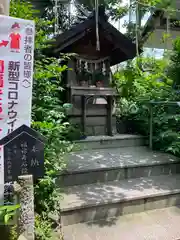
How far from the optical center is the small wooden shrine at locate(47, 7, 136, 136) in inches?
186

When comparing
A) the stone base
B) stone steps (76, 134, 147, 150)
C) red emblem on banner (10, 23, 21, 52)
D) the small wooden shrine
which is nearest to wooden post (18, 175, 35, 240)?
red emblem on banner (10, 23, 21, 52)

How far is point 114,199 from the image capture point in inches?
104

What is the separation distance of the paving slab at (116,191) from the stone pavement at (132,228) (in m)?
0.22

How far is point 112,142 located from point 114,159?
0.93m

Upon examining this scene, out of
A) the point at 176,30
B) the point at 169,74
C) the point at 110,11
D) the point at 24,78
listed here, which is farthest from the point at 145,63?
the point at 24,78

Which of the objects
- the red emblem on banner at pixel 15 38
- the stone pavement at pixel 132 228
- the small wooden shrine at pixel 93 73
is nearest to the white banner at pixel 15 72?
the red emblem on banner at pixel 15 38

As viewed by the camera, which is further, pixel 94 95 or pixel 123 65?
pixel 123 65

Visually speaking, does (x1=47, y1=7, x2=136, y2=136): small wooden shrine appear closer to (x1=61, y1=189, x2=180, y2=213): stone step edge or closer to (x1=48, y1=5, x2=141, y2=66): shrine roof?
(x1=48, y1=5, x2=141, y2=66): shrine roof

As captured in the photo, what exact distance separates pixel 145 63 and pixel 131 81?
124cm

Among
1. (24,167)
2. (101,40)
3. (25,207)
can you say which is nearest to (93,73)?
(101,40)

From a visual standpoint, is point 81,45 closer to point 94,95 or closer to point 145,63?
point 94,95

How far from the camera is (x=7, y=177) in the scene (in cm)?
160

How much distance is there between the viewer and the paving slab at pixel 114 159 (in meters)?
3.31

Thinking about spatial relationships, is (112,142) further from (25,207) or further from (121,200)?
(25,207)
